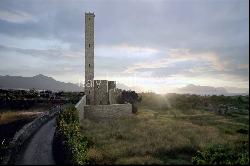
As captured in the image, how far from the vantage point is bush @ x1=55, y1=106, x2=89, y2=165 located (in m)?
18.7

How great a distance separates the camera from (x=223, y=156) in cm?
2153

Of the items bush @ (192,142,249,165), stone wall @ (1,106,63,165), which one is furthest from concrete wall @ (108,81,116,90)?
bush @ (192,142,249,165)

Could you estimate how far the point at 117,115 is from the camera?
4641cm

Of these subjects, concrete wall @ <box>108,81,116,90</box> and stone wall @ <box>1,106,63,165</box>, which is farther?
concrete wall @ <box>108,81,116,90</box>

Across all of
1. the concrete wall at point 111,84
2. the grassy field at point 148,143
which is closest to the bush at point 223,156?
the grassy field at point 148,143

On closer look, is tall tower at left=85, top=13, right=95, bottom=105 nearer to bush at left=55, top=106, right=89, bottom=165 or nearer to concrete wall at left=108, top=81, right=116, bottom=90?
concrete wall at left=108, top=81, right=116, bottom=90

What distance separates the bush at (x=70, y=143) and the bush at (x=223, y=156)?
7.29 metres

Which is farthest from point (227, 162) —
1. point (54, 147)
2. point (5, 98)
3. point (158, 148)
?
point (5, 98)

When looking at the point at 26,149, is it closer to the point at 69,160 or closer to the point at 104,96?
the point at 69,160

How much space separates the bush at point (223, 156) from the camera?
20234 millimetres

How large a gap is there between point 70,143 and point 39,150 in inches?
77.5

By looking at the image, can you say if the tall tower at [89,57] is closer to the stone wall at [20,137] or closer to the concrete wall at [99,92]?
the concrete wall at [99,92]

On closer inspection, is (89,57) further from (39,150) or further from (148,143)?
(39,150)

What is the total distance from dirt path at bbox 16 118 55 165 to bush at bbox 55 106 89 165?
0.64 metres
